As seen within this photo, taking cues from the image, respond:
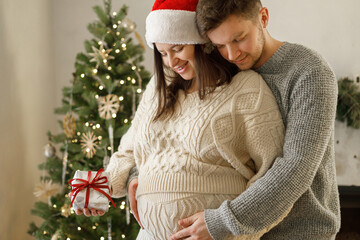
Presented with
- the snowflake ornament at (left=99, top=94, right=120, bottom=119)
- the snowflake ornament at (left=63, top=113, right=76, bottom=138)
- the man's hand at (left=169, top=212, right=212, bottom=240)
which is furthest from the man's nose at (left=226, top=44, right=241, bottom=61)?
the snowflake ornament at (left=63, top=113, right=76, bottom=138)

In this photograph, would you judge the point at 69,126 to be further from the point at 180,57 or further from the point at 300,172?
the point at 300,172

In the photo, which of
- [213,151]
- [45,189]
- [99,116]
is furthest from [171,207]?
[45,189]

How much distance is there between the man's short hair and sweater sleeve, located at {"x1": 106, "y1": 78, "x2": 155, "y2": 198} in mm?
376

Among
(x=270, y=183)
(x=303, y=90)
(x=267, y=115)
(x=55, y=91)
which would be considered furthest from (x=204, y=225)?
(x=55, y=91)

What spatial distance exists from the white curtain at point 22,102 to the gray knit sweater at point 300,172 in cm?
190

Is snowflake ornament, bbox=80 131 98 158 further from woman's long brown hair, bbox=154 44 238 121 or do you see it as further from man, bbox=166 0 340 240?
man, bbox=166 0 340 240

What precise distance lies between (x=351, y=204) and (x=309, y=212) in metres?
1.94

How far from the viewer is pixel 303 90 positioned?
113 centimetres

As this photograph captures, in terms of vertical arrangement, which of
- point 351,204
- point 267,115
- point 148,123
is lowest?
point 351,204

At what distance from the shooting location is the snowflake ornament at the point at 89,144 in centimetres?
227

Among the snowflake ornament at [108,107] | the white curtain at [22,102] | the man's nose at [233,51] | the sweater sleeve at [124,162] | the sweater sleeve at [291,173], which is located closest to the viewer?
the sweater sleeve at [291,173]

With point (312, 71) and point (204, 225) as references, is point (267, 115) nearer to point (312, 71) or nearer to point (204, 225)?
point (312, 71)

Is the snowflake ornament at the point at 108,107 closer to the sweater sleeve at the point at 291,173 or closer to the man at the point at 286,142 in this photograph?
the man at the point at 286,142

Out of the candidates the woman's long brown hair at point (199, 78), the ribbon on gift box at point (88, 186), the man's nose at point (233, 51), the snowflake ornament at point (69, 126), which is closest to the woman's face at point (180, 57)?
the woman's long brown hair at point (199, 78)
